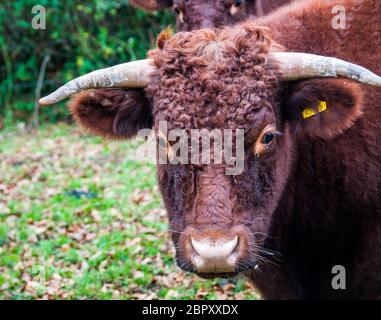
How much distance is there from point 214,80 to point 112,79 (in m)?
0.74

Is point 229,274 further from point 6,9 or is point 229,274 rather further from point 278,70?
point 6,9

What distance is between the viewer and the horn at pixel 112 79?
177 inches

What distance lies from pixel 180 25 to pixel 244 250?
18.0 ft

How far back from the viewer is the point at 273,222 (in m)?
4.85

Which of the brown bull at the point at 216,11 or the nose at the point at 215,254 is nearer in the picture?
the nose at the point at 215,254

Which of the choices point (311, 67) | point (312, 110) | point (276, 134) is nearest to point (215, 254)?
point (276, 134)

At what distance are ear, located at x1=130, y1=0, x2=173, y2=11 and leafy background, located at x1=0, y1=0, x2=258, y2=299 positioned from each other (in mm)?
2155

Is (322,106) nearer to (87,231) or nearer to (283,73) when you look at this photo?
(283,73)

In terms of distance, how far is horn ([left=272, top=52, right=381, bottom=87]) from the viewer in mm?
4234

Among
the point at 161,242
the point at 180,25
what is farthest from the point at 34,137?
the point at 161,242

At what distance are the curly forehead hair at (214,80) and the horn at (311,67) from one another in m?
0.09

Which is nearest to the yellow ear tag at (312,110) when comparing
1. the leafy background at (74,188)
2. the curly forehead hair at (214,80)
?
the curly forehead hair at (214,80)

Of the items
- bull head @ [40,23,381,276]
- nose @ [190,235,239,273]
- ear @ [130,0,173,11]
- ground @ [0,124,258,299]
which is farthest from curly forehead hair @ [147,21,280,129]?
ear @ [130,0,173,11]

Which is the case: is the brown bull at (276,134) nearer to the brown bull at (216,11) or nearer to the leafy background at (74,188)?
the leafy background at (74,188)
